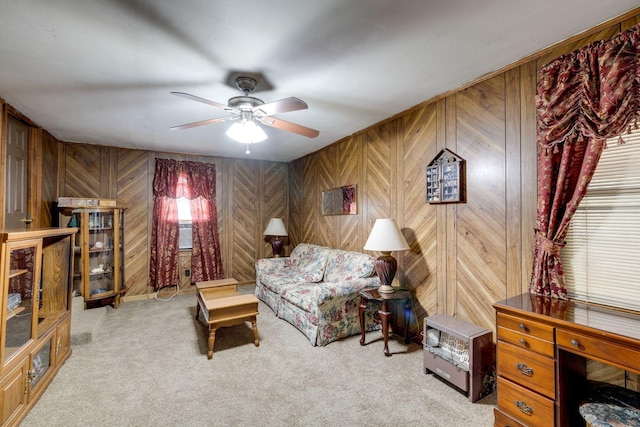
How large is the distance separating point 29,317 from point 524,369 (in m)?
3.43

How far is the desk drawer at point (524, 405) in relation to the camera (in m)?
1.63

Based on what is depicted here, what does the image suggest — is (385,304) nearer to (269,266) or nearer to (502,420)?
(502,420)

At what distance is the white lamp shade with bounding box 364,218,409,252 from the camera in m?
2.90

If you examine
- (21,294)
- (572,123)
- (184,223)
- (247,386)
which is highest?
(572,123)

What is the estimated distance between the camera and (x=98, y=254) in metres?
4.32

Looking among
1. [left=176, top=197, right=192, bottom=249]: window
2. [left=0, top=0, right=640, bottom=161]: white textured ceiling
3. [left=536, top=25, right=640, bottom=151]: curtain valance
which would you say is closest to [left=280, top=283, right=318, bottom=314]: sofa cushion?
[left=0, top=0, right=640, bottom=161]: white textured ceiling

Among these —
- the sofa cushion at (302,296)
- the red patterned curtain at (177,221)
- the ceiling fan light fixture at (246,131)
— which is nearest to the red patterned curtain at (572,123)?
the sofa cushion at (302,296)

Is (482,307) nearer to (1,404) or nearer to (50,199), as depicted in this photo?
(1,404)

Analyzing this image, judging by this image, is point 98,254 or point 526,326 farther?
point 98,254

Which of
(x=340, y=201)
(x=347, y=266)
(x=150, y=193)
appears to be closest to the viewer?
(x=347, y=266)

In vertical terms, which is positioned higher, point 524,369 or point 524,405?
point 524,369

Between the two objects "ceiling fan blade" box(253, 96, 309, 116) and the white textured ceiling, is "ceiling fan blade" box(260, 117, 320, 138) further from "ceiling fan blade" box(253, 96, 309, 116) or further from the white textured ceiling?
the white textured ceiling

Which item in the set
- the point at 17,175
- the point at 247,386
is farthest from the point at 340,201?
the point at 17,175

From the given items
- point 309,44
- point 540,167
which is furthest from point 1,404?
point 540,167
